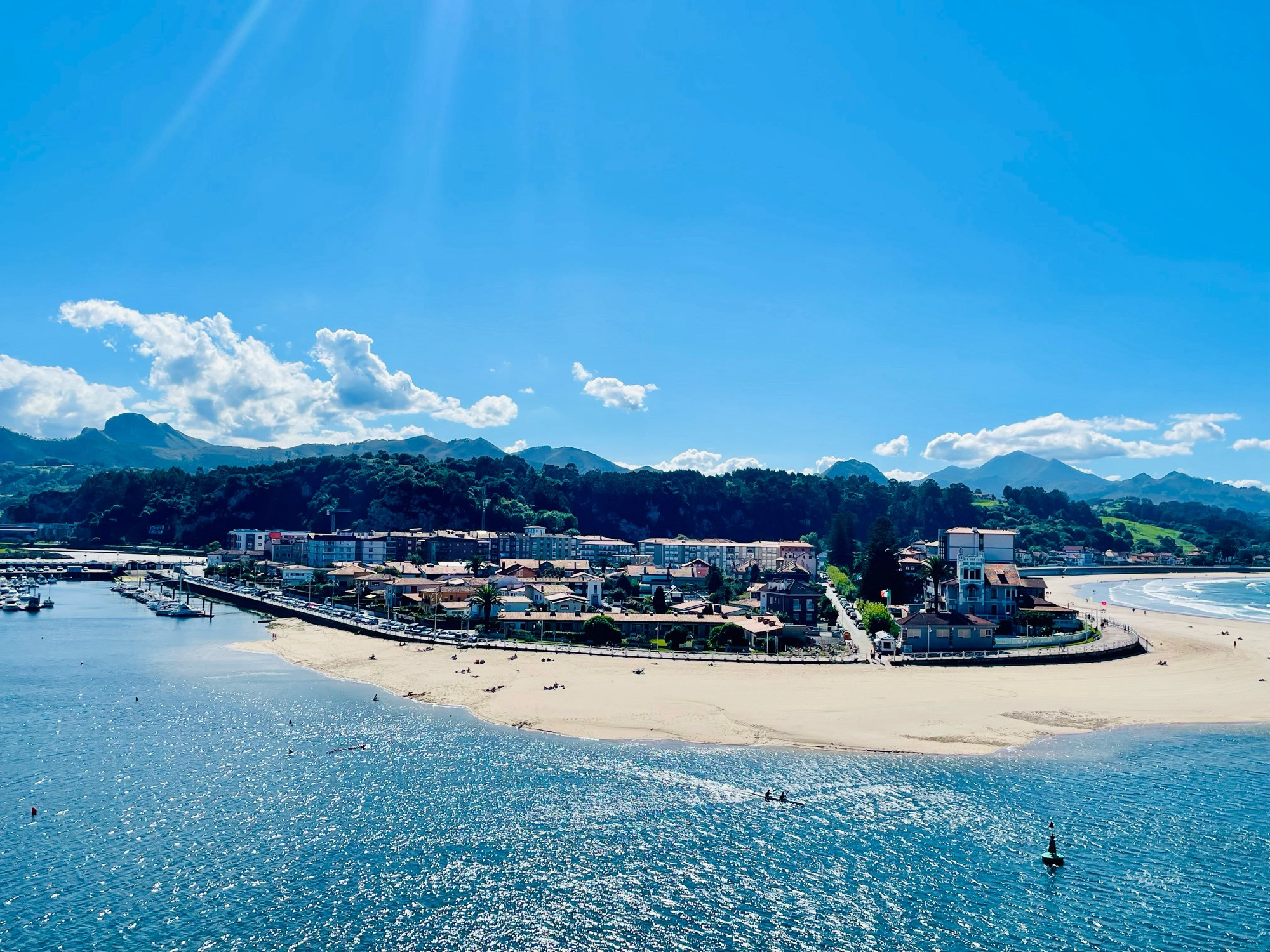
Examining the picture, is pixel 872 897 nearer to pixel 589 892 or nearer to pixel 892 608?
pixel 589 892

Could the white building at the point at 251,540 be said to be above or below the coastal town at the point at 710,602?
above

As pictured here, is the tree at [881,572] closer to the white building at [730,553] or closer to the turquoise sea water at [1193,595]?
the turquoise sea water at [1193,595]

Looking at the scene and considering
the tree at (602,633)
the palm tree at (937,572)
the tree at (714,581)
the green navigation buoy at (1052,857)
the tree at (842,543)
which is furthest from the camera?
the tree at (842,543)

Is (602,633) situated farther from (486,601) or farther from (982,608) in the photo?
(982,608)

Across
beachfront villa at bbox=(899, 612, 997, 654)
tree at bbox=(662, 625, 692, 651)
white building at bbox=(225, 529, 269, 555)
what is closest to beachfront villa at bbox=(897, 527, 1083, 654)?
beachfront villa at bbox=(899, 612, 997, 654)

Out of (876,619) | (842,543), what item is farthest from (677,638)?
(842,543)

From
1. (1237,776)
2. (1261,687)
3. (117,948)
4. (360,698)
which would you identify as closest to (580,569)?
(360,698)

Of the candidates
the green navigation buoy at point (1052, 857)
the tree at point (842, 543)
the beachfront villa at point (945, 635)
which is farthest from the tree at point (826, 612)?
the tree at point (842, 543)
